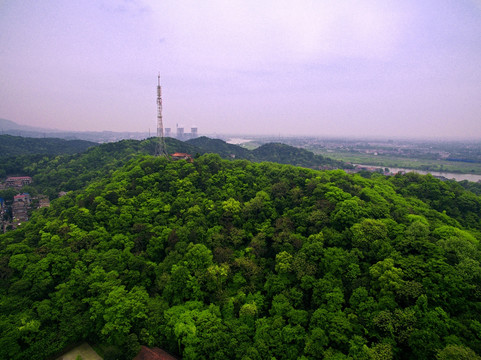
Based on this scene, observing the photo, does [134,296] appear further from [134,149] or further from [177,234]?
[134,149]

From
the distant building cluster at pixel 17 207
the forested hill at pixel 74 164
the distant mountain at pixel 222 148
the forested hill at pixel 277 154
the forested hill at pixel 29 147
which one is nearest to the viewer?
the distant building cluster at pixel 17 207

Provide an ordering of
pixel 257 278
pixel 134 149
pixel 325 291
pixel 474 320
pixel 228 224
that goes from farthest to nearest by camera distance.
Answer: pixel 134 149
pixel 228 224
pixel 257 278
pixel 325 291
pixel 474 320

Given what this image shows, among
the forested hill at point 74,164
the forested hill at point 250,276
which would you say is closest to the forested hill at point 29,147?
the forested hill at point 74,164

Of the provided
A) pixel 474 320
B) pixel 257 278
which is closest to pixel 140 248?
pixel 257 278

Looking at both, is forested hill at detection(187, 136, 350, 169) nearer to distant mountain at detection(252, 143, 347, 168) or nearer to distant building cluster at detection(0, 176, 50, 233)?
distant mountain at detection(252, 143, 347, 168)

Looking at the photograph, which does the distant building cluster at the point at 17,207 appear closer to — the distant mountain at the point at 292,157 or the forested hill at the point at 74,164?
the forested hill at the point at 74,164

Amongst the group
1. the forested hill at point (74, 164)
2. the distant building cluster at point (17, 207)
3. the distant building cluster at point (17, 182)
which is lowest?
the distant building cluster at point (17, 207)

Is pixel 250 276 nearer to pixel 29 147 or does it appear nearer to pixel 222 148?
pixel 222 148

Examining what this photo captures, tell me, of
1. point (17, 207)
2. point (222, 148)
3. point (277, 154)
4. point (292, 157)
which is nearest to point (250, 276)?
point (17, 207)

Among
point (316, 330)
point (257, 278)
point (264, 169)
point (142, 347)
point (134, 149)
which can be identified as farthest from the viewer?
point (134, 149)
